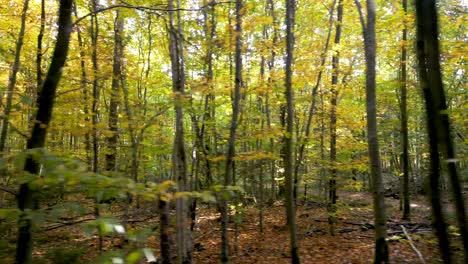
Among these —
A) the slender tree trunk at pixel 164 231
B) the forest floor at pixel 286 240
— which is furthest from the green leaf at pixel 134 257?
the forest floor at pixel 286 240

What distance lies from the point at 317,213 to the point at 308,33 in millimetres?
7870

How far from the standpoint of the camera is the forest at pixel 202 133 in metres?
2.28

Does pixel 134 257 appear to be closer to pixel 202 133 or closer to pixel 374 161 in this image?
pixel 374 161

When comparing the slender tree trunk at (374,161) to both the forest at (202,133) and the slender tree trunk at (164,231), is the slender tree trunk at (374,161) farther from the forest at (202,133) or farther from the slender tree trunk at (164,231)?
the slender tree trunk at (164,231)

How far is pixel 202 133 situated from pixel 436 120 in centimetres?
727

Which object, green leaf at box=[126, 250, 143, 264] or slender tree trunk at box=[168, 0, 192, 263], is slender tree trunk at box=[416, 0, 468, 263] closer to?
green leaf at box=[126, 250, 143, 264]

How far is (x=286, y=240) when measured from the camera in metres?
11.1

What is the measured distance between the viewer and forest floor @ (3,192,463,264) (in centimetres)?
849

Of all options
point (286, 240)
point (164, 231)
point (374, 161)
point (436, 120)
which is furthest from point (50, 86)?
point (286, 240)

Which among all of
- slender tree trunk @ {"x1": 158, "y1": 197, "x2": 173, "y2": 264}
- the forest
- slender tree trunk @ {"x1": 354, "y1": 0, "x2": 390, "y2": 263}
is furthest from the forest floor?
slender tree trunk @ {"x1": 354, "y1": 0, "x2": 390, "y2": 263}

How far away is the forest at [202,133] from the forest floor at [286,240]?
0.07m

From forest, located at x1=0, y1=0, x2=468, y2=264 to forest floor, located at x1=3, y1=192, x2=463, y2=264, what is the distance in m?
0.07

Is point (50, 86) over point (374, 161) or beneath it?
over

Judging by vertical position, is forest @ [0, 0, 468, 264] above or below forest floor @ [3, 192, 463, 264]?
above
